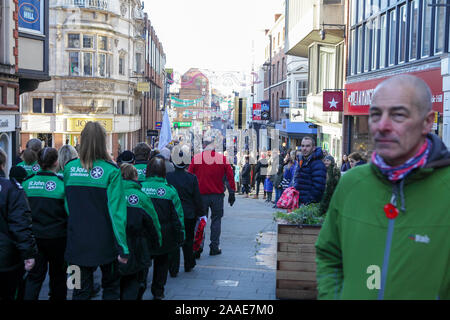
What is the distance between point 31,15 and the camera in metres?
16.1

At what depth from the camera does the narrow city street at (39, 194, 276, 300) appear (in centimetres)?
671

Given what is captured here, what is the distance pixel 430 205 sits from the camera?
2.31 metres

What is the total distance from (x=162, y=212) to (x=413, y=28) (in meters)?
13.1

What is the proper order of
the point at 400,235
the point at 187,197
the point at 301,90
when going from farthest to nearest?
the point at 301,90 < the point at 187,197 < the point at 400,235

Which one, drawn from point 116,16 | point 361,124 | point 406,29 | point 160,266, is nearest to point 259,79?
point 116,16

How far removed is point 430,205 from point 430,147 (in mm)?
272

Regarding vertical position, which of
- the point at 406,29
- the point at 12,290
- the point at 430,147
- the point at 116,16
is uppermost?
the point at 116,16

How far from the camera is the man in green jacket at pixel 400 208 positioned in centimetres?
230

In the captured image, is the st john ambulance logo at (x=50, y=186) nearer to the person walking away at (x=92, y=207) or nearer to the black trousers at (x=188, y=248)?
the person walking away at (x=92, y=207)

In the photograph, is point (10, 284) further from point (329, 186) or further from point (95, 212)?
point (329, 186)

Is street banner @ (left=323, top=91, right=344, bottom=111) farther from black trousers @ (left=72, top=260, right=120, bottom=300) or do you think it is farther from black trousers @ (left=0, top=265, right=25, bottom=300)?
black trousers @ (left=0, top=265, right=25, bottom=300)

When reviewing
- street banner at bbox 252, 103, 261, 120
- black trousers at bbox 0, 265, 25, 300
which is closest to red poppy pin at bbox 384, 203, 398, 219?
black trousers at bbox 0, 265, 25, 300

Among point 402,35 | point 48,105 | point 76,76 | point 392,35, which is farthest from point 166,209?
point 48,105
